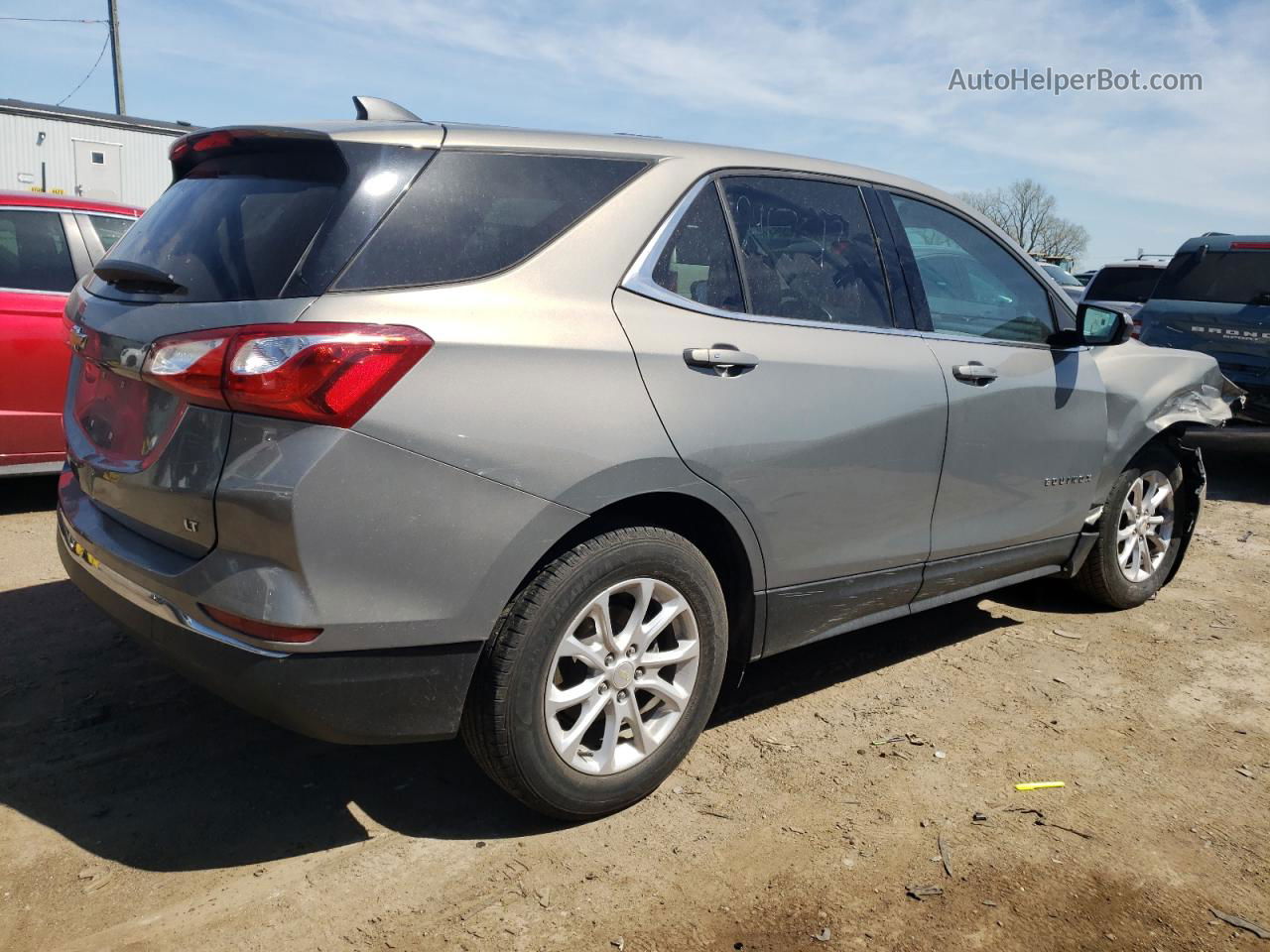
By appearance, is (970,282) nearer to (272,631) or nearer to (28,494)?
(272,631)

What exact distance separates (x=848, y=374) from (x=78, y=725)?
2.62 metres

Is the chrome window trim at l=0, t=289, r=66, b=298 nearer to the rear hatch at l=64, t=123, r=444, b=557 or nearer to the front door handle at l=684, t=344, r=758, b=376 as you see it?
the rear hatch at l=64, t=123, r=444, b=557

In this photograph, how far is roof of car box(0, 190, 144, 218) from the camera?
19.2 ft

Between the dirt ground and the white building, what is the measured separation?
2233 centimetres

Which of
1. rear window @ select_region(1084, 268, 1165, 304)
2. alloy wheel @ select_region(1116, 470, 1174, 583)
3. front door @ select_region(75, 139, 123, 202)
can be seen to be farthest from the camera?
front door @ select_region(75, 139, 123, 202)

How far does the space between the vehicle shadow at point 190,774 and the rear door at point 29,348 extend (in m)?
2.04

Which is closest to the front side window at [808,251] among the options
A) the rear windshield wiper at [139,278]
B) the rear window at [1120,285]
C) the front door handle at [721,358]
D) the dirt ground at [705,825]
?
the front door handle at [721,358]

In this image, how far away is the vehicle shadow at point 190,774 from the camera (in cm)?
281

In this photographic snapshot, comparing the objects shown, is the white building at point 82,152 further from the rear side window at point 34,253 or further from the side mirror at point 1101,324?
the side mirror at point 1101,324

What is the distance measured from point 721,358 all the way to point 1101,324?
227 centimetres

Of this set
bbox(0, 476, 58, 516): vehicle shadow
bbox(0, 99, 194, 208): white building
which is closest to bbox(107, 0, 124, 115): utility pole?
bbox(0, 99, 194, 208): white building

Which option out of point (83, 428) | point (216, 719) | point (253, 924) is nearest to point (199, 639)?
point (253, 924)

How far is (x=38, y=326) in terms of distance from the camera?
18.4 feet

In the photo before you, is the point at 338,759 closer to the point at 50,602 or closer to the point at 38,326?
the point at 50,602
